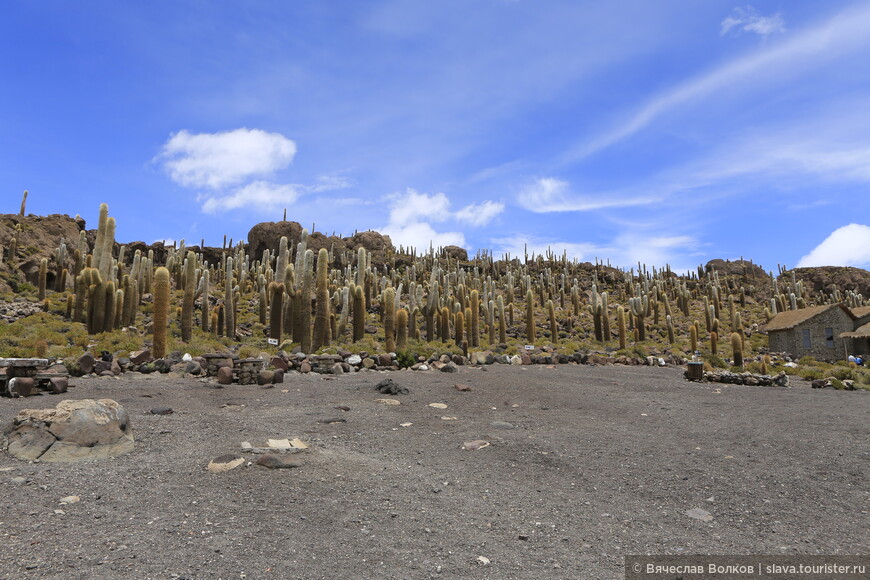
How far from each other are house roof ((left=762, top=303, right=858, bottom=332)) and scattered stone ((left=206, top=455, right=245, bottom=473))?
38.6 metres

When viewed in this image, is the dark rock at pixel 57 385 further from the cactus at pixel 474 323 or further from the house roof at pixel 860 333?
the house roof at pixel 860 333

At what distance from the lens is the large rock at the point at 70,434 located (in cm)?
698

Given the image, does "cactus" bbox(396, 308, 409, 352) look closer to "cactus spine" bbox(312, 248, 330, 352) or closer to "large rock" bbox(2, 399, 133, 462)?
"cactus spine" bbox(312, 248, 330, 352)

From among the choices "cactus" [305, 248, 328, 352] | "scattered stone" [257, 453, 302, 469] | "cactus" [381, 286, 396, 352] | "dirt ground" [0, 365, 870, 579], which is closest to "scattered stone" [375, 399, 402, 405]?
"dirt ground" [0, 365, 870, 579]

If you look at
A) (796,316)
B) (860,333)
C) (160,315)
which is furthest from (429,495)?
(796,316)

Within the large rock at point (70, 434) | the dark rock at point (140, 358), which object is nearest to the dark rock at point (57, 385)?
the dark rock at point (140, 358)

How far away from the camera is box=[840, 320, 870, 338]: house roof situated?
3100cm

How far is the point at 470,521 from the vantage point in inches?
215

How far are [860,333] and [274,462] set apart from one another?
37452mm

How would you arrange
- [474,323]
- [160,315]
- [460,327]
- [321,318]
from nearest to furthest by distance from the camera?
[160,315] → [321,318] → [460,327] → [474,323]

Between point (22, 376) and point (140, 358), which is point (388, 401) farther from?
point (140, 358)

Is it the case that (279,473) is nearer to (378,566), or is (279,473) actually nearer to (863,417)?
(378,566)

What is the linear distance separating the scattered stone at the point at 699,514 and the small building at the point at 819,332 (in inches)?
1375

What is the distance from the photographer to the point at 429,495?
6195mm
